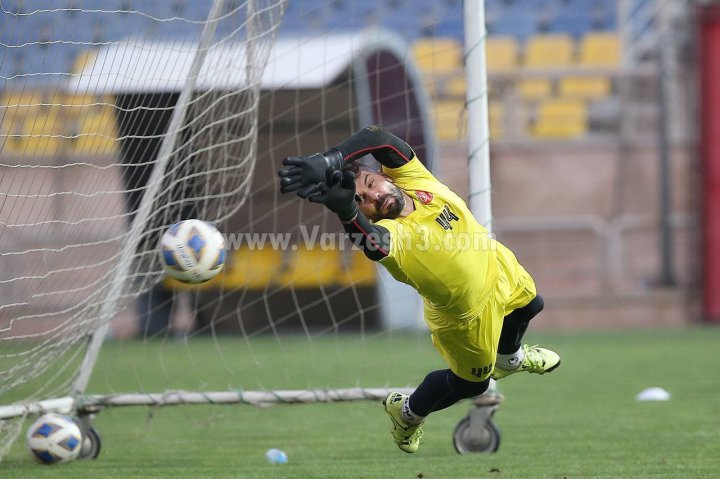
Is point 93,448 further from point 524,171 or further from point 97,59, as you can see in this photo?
point 524,171

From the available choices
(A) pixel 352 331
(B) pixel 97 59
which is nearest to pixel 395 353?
(A) pixel 352 331

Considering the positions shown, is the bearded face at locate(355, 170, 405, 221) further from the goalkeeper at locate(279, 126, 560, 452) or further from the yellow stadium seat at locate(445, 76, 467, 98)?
the yellow stadium seat at locate(445, 76, 467, 98)

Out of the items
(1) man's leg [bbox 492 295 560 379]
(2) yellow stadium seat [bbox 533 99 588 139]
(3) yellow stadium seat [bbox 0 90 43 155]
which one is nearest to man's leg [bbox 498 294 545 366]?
(1) man's leg [bbox 492 295 560 379]

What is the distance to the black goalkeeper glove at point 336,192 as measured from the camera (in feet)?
13.5

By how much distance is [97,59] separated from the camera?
5.46m

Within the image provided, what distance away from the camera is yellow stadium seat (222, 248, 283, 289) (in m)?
13.6

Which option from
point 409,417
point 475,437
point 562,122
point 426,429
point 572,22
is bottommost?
point 426,429

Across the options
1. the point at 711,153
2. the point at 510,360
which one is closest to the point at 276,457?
the point at 510,360

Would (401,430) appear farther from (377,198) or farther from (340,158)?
(340,158)

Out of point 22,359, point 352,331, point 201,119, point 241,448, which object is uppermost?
point 201,119

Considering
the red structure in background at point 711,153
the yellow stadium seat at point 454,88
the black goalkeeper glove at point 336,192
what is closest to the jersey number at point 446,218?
the black goalkeeper glove at point 336,192

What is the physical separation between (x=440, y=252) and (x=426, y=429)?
7.50 feet

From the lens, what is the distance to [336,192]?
4125 mm

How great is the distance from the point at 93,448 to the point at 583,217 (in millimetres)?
9826
